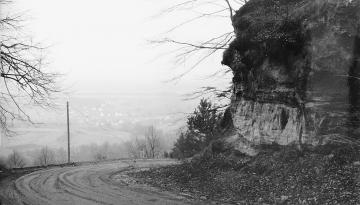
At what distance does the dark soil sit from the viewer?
11.4 metres

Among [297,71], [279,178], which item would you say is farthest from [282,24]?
[279,178]

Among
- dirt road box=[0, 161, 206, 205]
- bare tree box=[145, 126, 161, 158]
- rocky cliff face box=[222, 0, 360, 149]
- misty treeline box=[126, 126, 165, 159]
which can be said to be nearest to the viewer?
rocky cliff face box=[222, 0, 360, 149]

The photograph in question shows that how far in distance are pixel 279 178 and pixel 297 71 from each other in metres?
4.12

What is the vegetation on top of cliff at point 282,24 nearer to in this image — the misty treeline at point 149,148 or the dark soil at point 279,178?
the dark soil at point 279,178

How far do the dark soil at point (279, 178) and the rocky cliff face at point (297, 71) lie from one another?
2.55 feet

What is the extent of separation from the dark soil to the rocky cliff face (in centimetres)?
78

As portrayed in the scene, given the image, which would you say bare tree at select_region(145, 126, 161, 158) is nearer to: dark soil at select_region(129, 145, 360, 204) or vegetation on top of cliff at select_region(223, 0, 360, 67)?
vegetation on top of cliff at select_region(223, 0, 360, 67)

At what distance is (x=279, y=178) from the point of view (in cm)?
1339

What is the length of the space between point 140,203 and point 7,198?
213 inches

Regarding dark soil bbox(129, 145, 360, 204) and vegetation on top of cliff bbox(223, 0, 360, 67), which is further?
vegetation on top of cliff bbox(223, 0, 360, 67)

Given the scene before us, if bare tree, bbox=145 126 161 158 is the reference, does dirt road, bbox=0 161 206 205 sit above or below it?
above

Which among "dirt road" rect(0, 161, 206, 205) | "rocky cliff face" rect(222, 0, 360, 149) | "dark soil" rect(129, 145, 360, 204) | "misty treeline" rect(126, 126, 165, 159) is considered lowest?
"misty treeline" rect(126, 126, 165, 159)

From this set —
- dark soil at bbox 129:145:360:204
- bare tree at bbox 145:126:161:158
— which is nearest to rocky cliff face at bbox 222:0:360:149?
dark soil at bbox 129:145:360:204

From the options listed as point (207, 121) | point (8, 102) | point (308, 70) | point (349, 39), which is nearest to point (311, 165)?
point (308, 70)
